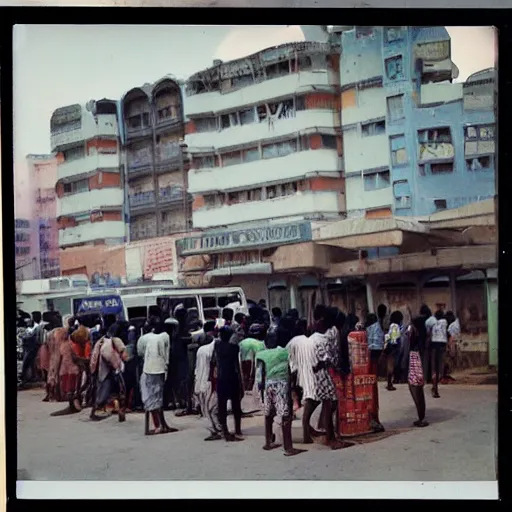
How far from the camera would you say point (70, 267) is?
4934mm

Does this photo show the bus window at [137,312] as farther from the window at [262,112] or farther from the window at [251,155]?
the window at [262,112]

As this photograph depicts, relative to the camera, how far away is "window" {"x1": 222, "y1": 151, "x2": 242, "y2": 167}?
4930mm

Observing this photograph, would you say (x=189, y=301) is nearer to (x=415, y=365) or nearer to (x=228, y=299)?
(x=228, y=299)

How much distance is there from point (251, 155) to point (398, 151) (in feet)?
2.97

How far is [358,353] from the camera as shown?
4.79 meters

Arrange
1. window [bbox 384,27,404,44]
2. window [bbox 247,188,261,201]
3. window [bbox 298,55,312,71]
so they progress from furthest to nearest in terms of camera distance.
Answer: window [bbox 247,188,261,201], window [bbox 298,55,312,71], window [bbox 384,27,404,44]

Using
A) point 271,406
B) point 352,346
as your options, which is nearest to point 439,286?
point 352,346

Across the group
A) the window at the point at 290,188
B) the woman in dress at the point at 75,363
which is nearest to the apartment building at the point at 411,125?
the window at the point at 290,188

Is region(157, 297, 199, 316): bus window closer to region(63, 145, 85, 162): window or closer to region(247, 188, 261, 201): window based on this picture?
region(247, 188, 261, 201): window

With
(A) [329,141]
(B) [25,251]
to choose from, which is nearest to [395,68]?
(A) [329,141]

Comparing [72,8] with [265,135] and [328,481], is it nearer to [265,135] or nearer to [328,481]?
[265,135]

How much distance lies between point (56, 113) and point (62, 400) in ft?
5.80

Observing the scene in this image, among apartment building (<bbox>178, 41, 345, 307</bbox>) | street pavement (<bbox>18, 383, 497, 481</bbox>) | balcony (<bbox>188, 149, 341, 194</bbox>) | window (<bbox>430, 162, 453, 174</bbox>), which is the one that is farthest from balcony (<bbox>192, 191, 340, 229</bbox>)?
street pavement (<bbox>18, 383, 497, 481</bbox>)

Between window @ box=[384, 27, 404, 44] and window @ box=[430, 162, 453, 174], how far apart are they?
79cm
